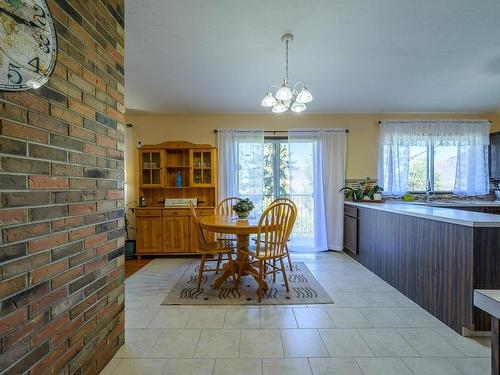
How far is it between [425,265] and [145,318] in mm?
2465

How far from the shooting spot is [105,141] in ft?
4.92

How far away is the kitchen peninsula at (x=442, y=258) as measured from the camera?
1.75 meters

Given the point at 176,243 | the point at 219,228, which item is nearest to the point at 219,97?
the point at 219,228

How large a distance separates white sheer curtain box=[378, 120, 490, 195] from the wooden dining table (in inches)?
110

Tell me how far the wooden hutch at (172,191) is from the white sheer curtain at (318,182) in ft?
4.61

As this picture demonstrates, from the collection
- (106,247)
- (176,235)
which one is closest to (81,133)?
(106,247)

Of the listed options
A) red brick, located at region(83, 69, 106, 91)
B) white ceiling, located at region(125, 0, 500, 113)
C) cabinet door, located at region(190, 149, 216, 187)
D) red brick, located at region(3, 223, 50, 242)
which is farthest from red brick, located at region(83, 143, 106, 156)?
cabinet door, located at region(190, 149, 216, 187)

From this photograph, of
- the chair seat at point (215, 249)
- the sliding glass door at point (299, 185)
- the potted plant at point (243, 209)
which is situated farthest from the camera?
the sliding glass door at point (299, 185)

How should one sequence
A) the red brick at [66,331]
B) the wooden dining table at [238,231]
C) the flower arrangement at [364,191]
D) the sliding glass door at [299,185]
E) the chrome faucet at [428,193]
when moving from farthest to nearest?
the sliding glass door at [299,185] < the chrome faucet at [428,193] < the flower arrangement at [364,191] < the wooden dining table at [238,231] < the red brick at [66,331]

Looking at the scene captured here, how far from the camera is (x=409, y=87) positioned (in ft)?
10.4

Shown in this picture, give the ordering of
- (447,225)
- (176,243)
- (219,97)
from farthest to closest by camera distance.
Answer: (176,243) → (219,97) → (447,225)

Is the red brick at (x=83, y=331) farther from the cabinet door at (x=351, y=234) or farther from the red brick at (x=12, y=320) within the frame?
the cabinet door at (x=351, y=234)

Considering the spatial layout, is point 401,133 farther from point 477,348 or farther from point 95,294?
point 95,294

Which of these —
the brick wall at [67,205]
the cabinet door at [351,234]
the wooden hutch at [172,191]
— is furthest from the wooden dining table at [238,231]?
the cabinet door at [351,234]
